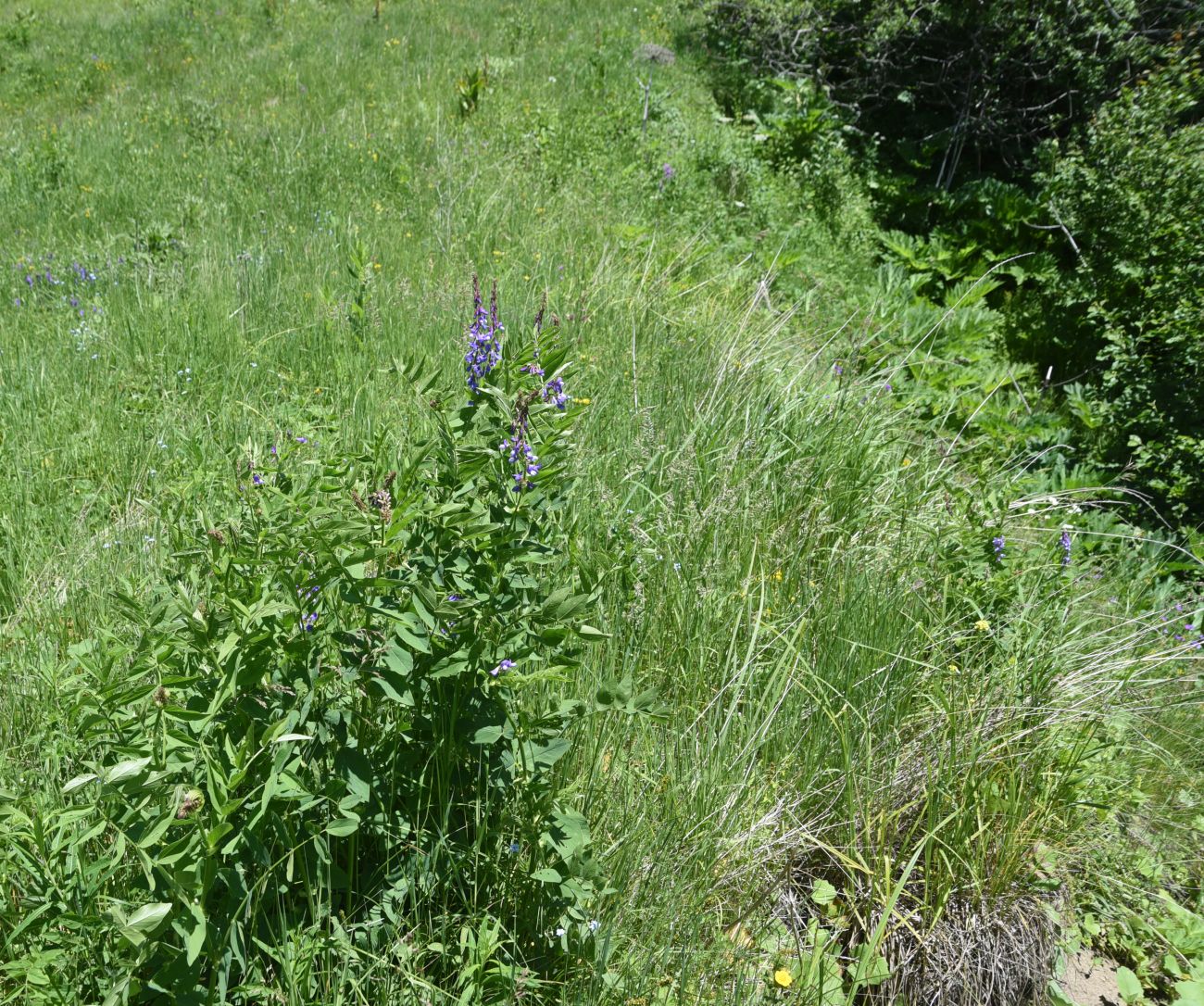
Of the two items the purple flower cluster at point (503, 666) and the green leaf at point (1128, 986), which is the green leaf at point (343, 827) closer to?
the purple flower cluster at point (503, 666)

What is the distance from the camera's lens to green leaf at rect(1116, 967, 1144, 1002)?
2.47 meters

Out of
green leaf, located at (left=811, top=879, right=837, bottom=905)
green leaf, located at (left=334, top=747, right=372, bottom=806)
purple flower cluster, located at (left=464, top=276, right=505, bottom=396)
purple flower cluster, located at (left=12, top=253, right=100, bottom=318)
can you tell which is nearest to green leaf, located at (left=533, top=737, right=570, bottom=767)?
green leaf, located at (left=334, top=747, right=372, bottom=806)

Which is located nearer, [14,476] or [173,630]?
[173,630]

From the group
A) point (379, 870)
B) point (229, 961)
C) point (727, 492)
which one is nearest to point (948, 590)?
point (727, 492)

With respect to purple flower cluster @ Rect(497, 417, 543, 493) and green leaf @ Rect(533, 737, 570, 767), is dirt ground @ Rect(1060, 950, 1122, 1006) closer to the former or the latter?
green leaf @ Rect(533, 737, 570, 767)

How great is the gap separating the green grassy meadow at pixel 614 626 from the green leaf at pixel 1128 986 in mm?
117

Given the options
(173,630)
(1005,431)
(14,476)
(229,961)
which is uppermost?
(173,630)

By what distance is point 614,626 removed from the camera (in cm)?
268

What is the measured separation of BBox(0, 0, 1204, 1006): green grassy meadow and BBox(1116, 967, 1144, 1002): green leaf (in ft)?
0.39

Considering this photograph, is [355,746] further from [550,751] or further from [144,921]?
[144,921]

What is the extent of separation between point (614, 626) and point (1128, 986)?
1.80m

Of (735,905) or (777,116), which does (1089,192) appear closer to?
Result: (777,116)

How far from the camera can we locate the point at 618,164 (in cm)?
728

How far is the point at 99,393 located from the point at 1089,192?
7.15 metres
